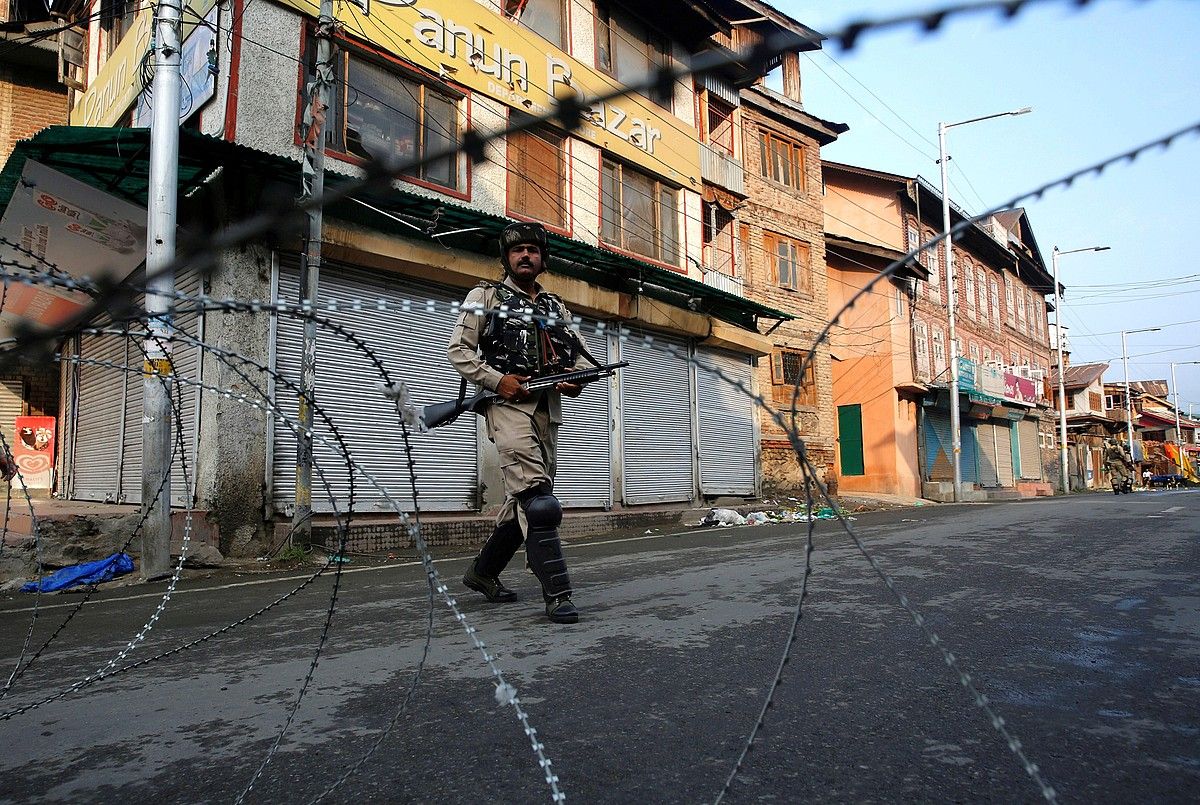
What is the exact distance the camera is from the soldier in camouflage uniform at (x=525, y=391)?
3.81m

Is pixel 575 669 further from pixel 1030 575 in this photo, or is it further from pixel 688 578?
pixel 1030 575

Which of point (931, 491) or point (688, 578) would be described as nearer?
point (688, 578)

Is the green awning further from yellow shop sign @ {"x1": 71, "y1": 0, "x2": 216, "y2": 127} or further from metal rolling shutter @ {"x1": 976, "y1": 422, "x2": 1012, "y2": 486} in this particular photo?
metal rolling shutter @ {"x1": 976, "y1": 422, "x2": 1012, "y2": 486}

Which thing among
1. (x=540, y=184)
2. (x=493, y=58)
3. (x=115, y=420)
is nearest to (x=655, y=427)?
(x=540, y=184)

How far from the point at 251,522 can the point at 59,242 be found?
12.0 feet

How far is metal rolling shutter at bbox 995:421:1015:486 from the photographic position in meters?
32.4

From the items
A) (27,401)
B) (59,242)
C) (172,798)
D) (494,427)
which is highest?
(59,242)

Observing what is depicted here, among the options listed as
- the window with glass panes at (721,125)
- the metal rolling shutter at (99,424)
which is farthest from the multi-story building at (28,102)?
the window with glass panes at (721,125)

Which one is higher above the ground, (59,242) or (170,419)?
(59,242)

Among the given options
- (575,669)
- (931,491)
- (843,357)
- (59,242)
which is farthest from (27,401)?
(931,491)

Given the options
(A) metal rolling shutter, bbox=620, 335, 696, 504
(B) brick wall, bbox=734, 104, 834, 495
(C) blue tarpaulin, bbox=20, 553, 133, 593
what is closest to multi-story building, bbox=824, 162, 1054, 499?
(B) brick wall, bbox=734, 104, 834, 495

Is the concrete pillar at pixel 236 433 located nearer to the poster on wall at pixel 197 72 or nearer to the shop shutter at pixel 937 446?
the poster on wall at pixel 197 72

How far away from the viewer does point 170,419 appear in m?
6.80

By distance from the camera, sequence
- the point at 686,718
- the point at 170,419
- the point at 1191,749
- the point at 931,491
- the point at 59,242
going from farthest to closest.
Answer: the point at 931,491
the point at 59,242
the point at 170,419
the point at 686,718
the point at 1191,749
